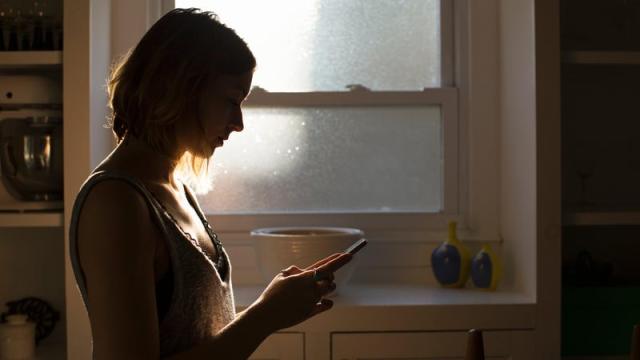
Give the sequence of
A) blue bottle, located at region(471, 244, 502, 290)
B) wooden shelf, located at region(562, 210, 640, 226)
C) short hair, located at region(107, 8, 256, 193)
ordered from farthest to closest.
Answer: blue bottle, located at region(471, 244, 502, 290)
wooden shelf, located at region(562, 210, 640, 226)
short hair, located at region(107, 8, 256, 193)

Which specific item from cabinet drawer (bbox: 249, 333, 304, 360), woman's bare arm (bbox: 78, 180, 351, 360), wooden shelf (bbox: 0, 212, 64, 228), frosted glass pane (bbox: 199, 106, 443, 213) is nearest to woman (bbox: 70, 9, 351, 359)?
woman's bare arm (bbox: 78, 180, 351, 360)

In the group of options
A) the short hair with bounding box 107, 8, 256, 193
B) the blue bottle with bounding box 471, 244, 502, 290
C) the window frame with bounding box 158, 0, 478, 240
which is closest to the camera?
the short hair with bounding box 107, 8, 256, 193

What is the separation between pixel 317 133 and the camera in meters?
2.45

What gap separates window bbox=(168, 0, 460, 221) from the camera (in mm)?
2436

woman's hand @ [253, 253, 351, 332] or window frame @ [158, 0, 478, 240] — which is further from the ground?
window frame @ [158, 0, 478, 240]

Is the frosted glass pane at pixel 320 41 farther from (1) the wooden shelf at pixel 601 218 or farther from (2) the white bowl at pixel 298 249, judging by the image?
(1) the wooden shelf at pixel 601 218

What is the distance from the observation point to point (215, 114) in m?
1.10

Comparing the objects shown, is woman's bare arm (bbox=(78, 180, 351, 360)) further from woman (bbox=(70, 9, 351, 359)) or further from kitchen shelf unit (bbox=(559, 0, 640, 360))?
kitchen shelf unit (bbox=(559, 0, 640, 360))

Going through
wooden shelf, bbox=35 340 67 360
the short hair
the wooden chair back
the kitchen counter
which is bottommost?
wooden shelf, bbox=35 340 67 360

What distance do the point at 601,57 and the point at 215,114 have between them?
130 centimetres

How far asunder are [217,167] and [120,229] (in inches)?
58.5

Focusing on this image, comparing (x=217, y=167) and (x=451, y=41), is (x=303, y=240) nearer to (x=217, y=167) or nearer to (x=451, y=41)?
(x=217, y=167)

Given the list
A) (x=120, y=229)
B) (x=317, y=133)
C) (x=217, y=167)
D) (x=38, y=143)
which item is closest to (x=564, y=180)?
(x=317, y=133)

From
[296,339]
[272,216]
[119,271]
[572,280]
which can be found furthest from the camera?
[272,216]
